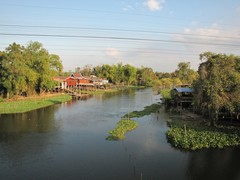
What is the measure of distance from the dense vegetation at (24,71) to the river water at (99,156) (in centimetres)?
1713

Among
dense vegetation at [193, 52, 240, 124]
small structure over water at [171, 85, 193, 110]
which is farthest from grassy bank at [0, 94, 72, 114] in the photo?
dense vegetation at [193, 52, 240, 124]

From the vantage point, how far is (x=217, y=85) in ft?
70.6

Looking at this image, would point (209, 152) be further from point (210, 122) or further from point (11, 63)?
point (11, 63)

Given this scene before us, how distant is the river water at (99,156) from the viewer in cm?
1476

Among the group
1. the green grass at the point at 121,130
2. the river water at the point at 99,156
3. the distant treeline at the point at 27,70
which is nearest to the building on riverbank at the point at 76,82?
the distant treeline at the point at 27,70

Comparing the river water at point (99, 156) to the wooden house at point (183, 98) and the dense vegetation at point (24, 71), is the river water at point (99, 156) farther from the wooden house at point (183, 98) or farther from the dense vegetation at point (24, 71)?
the dense vegetation at point (24, 71)

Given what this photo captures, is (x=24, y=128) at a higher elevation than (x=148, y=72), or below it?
below

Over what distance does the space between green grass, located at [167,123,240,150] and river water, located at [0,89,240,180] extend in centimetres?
80

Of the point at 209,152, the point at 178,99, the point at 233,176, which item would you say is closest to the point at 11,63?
the point at 178,99

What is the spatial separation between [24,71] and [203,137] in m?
33.6

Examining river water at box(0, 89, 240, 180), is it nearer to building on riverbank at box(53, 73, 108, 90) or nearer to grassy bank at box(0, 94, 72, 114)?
grassy bank at box(0, 94, 72, 114)

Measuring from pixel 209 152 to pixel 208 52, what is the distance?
16.2m

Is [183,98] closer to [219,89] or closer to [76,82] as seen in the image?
[219,89]

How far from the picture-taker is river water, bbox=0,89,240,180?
14.8 m
